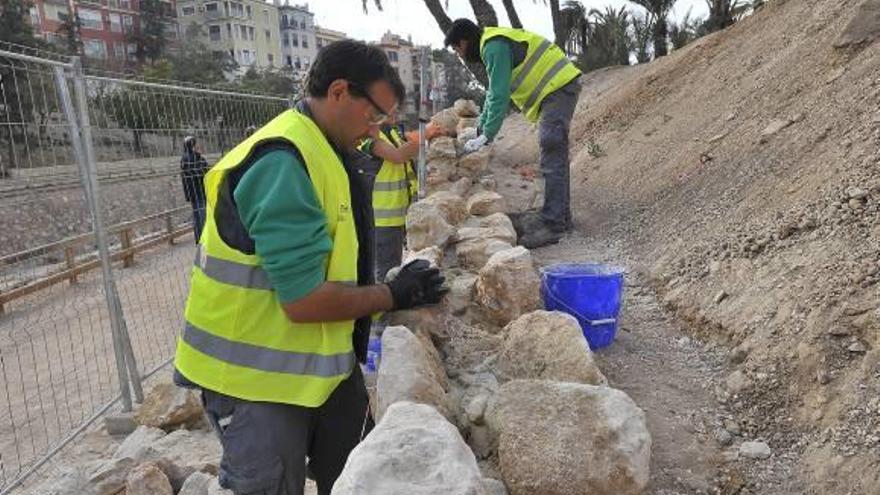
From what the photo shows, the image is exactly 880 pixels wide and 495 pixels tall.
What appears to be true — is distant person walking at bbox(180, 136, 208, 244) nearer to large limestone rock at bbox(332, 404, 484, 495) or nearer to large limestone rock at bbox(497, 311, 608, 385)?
large limestone rock at bbox(497, 311, 608, 385)

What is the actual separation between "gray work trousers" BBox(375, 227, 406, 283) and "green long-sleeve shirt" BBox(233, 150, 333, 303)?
276 cm

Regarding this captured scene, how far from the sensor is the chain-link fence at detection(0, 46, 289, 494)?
3.46 meters

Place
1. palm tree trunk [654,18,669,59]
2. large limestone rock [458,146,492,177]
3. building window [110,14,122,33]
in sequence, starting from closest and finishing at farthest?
large limestone rock [458,146,492,177] < palm tree trunk [654,18,669,59] < building window [110,14,122,33]

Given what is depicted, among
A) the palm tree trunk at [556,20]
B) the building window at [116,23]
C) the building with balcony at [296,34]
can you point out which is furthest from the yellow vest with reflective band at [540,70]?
the building with balcony at [296,34]

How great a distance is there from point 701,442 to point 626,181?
415 centimetres

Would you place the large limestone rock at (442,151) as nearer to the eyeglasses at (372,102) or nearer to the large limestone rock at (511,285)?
the large limestone rock at (511,285)

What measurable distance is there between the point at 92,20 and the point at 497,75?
5103cm

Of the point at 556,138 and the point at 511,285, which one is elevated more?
the point at 556,138

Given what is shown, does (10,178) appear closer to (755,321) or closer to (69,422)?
(69,422)

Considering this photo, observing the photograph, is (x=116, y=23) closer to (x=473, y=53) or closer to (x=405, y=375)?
(x=473, y=53)

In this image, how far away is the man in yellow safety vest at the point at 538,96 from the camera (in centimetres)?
498

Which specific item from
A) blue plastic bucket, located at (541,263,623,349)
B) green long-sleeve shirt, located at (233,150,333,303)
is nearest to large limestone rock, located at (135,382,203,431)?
blue plastic bucket, located at (541,263,623,349)

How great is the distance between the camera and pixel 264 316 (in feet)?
5.54

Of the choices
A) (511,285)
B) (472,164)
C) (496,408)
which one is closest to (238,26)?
(472,164)
